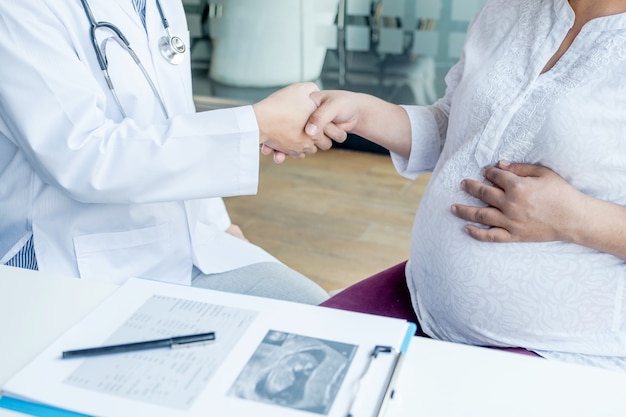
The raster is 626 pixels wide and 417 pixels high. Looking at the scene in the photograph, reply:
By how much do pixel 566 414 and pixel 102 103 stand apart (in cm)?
82

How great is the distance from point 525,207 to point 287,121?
461 millimetres

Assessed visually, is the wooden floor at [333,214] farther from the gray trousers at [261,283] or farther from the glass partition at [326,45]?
the gray trousers at [261,283]

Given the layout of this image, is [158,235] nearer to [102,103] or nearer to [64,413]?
[102,103]

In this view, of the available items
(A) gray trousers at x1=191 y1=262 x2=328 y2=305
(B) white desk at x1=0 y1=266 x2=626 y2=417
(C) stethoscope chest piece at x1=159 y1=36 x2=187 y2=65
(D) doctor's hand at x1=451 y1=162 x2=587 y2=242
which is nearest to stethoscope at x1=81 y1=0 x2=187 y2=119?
(C) stethoscope chest piece at x1=159 y1=36 x2=187 y2=65

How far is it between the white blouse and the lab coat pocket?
45 centimetres

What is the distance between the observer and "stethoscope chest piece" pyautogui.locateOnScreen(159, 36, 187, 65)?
1.22 m

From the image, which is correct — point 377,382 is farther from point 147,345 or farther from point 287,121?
point 287,121

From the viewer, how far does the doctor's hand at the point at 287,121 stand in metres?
1.18

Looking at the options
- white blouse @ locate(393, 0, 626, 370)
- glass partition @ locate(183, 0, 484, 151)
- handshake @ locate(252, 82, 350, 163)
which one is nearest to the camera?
white blouse @ locate(393, 0, 626, 370)

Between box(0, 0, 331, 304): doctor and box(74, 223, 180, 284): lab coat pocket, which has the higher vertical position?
box(0, 0, 331, 304): doctor

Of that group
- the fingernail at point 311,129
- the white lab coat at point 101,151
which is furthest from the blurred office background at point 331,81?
the white lab coat at point 101,151

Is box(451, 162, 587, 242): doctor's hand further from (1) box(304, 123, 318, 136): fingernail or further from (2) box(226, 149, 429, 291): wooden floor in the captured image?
(2) box(226, 149, 429, 291): wooden floor

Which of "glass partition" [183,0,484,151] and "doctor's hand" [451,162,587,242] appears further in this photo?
"glass partition" [183,0,484,151]

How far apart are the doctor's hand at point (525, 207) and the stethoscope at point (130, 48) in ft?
1.89
